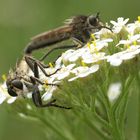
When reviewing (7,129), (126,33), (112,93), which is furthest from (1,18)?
(126,33)

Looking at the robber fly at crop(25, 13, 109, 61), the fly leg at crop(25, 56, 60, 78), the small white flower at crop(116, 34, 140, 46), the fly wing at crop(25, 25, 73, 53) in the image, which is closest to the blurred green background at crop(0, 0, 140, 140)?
the fly wing at crop(25, 25, 73, 53)

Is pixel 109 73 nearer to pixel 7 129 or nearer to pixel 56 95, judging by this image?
pixel 56 95

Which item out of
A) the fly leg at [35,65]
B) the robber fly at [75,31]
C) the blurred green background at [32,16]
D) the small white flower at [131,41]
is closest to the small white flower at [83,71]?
the small white flower at [131,41]

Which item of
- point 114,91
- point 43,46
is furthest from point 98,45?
point 114,91

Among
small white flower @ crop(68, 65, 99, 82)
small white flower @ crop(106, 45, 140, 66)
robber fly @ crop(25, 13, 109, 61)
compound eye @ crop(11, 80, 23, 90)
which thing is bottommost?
small white flower @ crop(106, 45, 140, 66)

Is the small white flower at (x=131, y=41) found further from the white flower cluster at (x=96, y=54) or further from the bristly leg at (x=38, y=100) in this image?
the bristly leg at (x=38, y=100)

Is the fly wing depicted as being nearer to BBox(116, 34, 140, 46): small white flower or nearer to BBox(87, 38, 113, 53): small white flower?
BBox(87, 38, 113, 53): small white flower

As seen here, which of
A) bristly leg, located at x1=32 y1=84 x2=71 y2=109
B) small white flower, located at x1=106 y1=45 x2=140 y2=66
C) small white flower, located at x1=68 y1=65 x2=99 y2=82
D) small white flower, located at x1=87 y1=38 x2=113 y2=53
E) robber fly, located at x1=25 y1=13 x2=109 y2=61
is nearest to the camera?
→ small white flower, located at x1=106 y1=45 x2=140 y2=66
